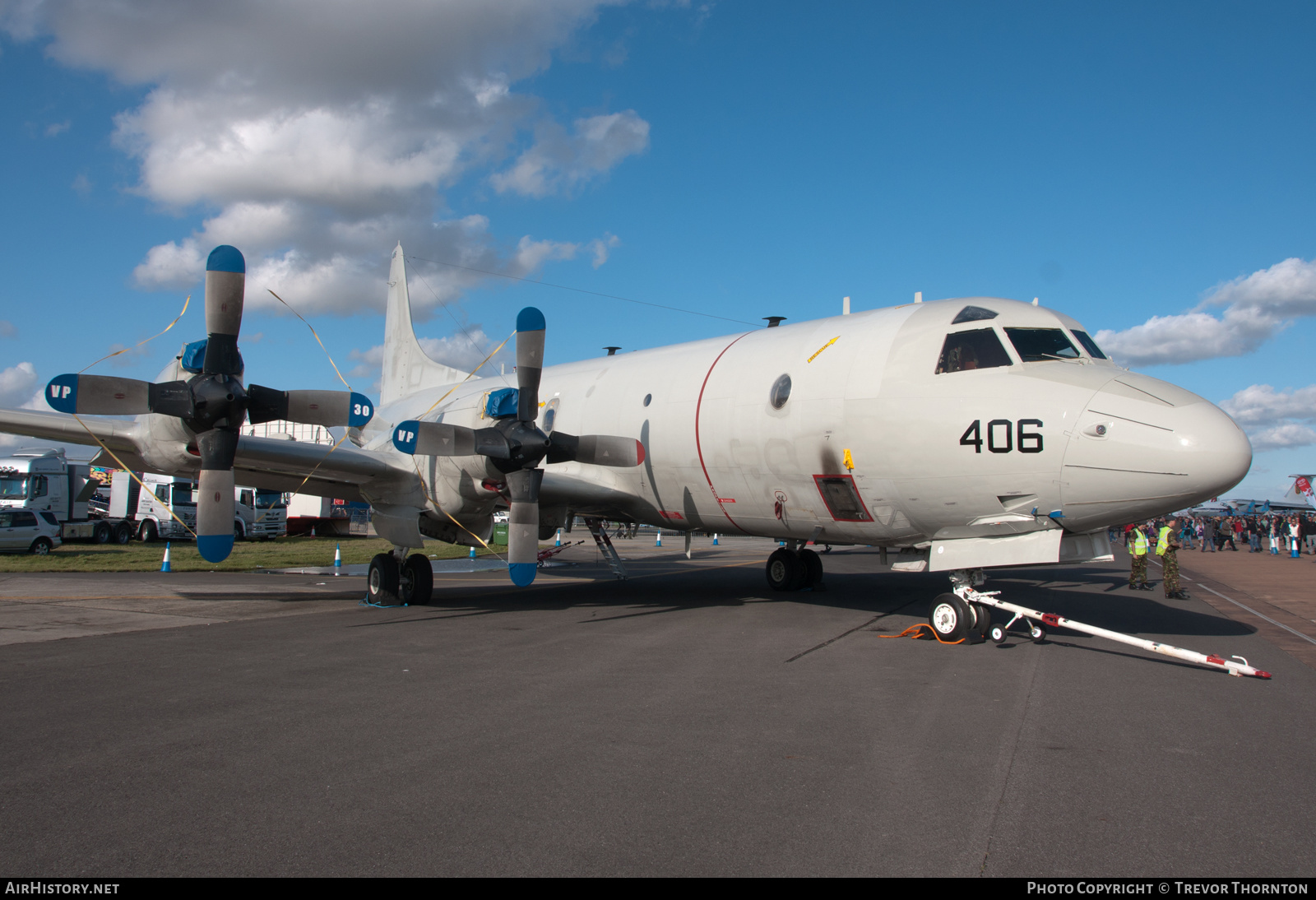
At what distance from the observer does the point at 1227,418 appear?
27.0 feet

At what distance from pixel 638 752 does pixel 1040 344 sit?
685 centimetres

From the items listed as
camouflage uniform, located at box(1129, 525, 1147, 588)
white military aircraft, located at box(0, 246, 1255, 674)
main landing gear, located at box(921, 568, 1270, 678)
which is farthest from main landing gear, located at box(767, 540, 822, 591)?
camouflage uniform, located at box(1129, 525, 1147, 588)

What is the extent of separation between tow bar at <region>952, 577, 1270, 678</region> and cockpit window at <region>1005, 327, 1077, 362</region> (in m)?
2.77

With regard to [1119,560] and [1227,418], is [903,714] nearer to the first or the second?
[1227,418]

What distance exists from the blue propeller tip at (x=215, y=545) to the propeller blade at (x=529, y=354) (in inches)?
171

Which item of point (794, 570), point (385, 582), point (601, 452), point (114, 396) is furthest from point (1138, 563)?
point (114, 396)

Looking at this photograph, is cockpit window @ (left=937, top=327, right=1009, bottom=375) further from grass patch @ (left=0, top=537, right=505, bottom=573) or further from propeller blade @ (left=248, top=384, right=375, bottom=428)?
grass patch @ (left=0, top=537, right=505, bottom=573)

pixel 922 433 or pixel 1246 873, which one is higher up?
pixel 922 433

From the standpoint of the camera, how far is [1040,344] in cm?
937

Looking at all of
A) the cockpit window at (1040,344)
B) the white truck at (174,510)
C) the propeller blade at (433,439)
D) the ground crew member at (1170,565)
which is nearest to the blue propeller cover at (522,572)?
the propeller blade at (433,439)

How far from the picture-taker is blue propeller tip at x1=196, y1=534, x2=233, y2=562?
33.1 ft

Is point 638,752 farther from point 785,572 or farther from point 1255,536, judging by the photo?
point 1255,536
